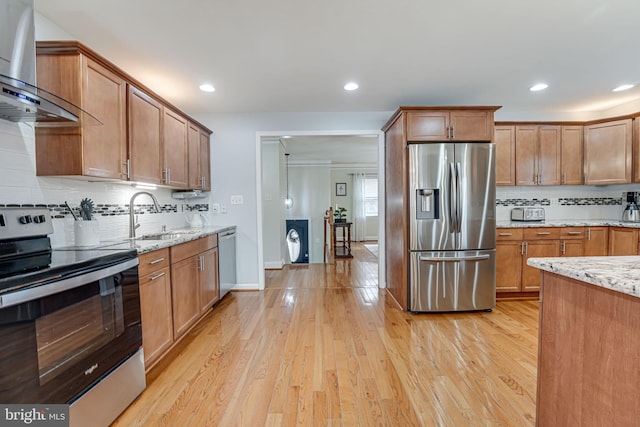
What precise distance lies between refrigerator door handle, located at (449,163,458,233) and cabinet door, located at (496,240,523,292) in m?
0.90

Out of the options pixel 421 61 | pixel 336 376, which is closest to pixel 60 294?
pixel 336 376

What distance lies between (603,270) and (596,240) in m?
3.21

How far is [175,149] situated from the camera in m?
2.79

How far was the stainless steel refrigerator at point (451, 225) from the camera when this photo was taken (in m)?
2.80

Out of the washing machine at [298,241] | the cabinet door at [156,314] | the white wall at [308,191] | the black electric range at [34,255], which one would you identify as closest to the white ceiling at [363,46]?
Answer: the black electric range at [34,255]

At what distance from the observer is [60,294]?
119 cm

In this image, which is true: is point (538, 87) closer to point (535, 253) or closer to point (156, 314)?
point (535, 253)

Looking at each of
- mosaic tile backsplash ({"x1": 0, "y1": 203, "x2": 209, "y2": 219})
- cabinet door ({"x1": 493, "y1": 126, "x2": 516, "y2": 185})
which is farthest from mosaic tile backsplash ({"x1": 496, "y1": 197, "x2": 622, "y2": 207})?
mosaic tile backsplash ({"x1": 0, "y1": 203, "x2": 209, "y2": 219})

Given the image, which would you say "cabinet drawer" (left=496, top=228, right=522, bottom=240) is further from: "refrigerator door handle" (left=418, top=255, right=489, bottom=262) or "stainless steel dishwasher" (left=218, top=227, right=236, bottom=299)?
"stainless steel dishwasher" (left=218, top=227, right=236, bottom=299)

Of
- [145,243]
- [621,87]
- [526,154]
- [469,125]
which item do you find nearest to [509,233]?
[526,154]

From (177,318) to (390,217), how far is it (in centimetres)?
252

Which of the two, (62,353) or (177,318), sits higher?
(62,353)

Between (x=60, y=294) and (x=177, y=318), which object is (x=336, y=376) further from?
(x=60, y=294)

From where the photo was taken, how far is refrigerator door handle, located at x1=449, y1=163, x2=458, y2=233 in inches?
110
